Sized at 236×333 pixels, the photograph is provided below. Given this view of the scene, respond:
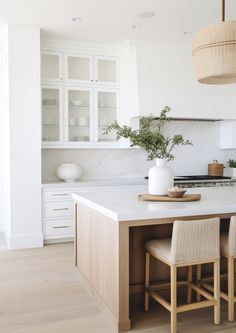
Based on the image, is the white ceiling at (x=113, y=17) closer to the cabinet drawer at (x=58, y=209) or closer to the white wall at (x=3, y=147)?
the white wall at (x=3, y=147)

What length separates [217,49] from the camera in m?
2.48

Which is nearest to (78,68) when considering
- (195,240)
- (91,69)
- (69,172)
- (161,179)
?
(91,69)

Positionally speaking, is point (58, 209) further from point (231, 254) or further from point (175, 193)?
point (231, 254)

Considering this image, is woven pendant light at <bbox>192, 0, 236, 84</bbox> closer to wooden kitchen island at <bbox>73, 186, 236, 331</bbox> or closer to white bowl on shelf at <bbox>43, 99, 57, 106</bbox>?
wooden kitchen island at <bbox>73, 186, 236, 331</bbox>

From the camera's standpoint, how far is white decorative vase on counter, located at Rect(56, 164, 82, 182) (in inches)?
207

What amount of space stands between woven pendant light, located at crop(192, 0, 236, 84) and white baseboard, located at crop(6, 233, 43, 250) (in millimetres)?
3192

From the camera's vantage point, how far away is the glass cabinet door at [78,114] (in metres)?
5.35

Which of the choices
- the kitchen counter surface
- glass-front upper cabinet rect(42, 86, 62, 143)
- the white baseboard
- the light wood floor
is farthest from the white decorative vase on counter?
the light wood floor

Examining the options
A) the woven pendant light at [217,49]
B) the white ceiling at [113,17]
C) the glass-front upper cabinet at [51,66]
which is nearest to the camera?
the woven pendant light at [217,49]

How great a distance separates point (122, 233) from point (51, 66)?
3452 millimetres

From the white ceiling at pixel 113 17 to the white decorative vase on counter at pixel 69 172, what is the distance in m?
1.81

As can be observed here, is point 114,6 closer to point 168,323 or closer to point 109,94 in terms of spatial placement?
point 109,94

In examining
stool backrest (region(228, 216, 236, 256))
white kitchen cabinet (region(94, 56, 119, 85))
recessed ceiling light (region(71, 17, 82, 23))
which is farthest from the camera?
white kitchen cabinet (region(94, 56, 119, 85))

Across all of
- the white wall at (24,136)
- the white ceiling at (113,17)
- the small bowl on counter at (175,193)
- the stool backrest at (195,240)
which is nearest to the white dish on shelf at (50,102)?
the white wall at (24,136)
